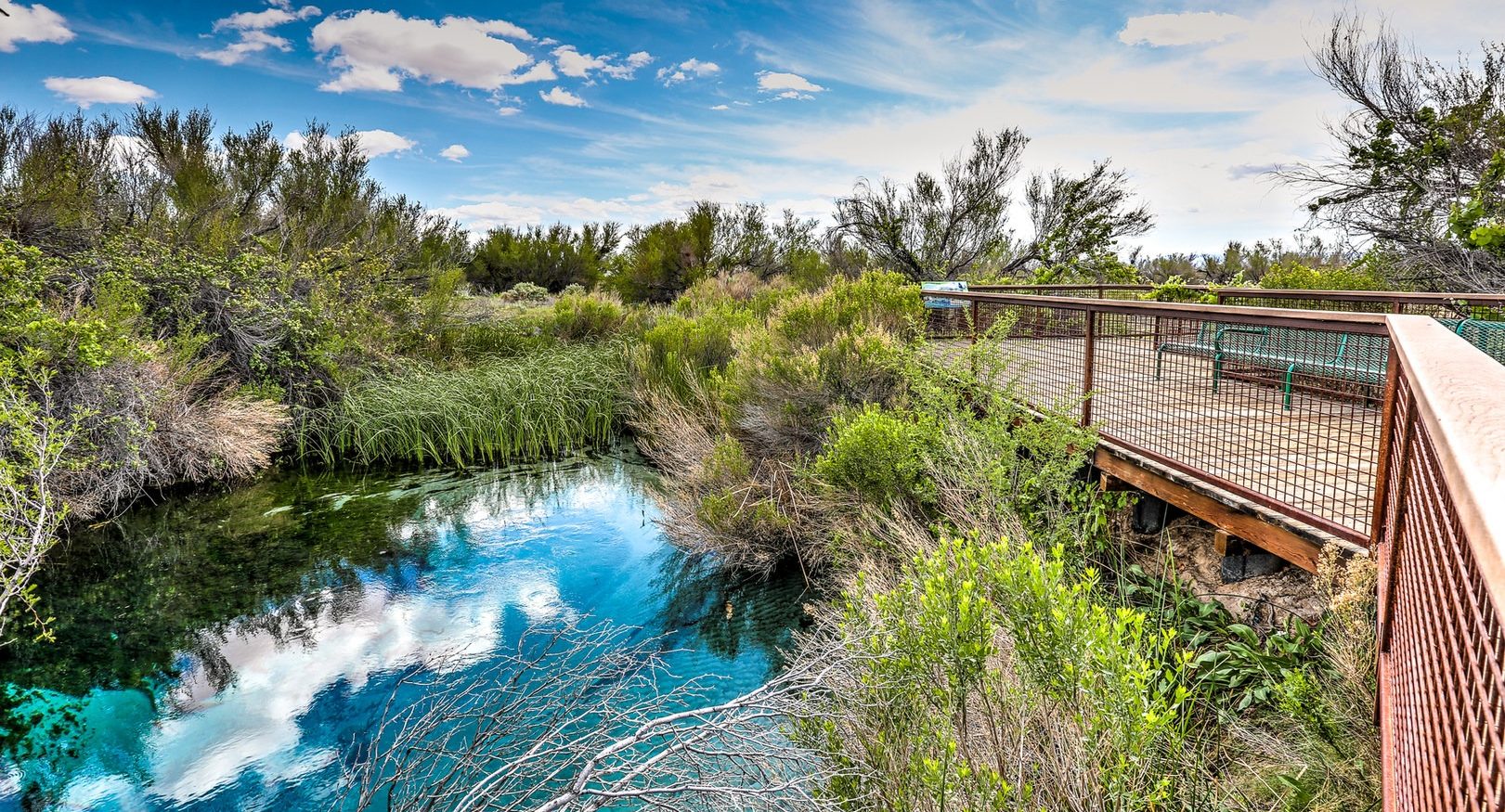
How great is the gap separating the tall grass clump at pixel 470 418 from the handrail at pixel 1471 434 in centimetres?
973

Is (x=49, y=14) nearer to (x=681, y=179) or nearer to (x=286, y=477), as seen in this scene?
(x=286, y=477)

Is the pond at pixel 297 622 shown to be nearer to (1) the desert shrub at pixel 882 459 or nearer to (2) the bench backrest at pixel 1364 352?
(1) the desert shrub at pixel 882 459

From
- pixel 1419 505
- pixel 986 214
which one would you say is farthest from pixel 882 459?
pixel 986 214

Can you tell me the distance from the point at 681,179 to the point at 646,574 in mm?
20922

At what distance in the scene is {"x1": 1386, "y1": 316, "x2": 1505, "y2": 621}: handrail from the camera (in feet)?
2.07

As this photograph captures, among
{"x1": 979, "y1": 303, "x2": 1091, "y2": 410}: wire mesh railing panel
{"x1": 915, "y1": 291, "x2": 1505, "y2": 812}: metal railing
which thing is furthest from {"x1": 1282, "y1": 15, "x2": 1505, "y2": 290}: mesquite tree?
{"x1": 915, "y1": 291, "x2": 1505, "y2": 812}: metal railing

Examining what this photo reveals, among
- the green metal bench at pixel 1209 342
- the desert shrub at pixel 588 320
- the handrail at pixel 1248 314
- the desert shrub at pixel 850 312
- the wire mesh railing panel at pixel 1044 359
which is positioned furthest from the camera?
the desert shrub at pixel 588 320

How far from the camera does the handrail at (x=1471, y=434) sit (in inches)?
24.9

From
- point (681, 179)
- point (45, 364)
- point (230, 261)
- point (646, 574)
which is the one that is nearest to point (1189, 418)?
point (646, 574)

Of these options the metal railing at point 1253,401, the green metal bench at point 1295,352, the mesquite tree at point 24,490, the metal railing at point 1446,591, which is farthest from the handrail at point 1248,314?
the mesquite tree at point 24,490

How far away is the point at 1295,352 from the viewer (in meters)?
5.75

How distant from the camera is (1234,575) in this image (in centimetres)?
400

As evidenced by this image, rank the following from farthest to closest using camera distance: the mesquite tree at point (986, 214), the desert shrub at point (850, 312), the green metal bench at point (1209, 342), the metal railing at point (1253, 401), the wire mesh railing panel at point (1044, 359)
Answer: the mesquite tree at point (986, 214), the desert shrub at point (850, 312), the green metal bench at point (1209, 342), the wire mesh railing panel at point (1044, 359), the metal railing at point (1253, 401)

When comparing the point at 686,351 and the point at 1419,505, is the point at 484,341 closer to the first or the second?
the point at 686,351
